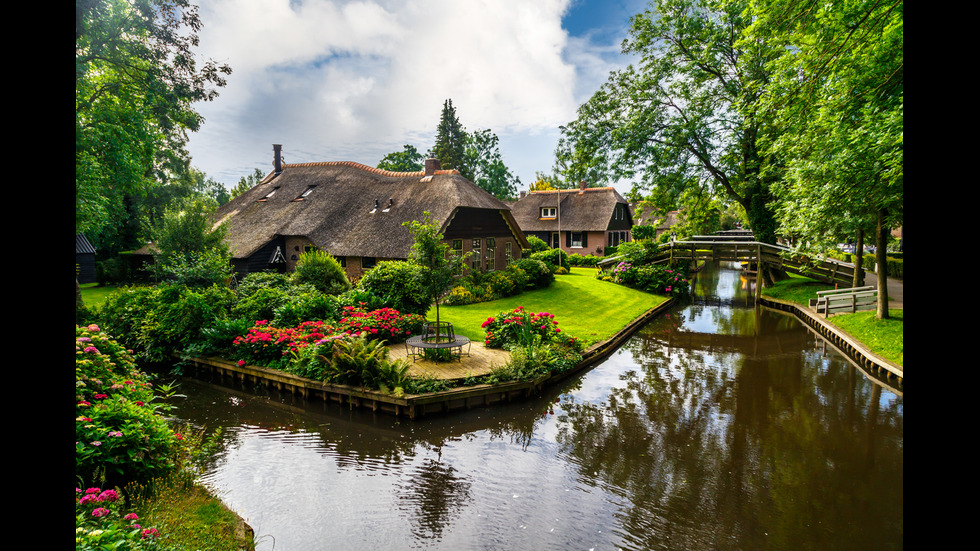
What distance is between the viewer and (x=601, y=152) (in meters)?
27.2

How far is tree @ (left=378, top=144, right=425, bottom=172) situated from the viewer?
56.1 metres

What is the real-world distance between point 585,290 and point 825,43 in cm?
1712

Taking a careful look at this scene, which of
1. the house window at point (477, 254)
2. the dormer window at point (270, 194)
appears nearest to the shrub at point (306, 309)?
the house window at point (477, 254)

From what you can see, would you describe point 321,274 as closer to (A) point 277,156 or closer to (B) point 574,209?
(A) point 277,156

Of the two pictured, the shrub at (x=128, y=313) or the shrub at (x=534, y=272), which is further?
the shrub at (x=534, y=272)

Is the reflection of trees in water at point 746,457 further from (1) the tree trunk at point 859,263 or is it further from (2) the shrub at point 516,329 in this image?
(1) the tree trunk at point 859,263

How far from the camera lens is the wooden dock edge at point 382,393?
11180 mm

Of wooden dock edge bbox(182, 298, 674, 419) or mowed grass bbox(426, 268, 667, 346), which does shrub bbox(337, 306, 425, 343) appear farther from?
wooden dock edge bbox(182, 298, 674, 419)

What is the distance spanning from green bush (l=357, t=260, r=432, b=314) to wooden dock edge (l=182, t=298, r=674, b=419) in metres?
4.63

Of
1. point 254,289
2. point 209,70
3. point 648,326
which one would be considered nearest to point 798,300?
point 648,326

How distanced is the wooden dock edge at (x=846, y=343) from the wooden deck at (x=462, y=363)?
866cm

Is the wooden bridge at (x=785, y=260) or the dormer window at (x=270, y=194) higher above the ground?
the dormer window at (x=270, y=194)

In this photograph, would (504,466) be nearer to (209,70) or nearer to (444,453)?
(444,453)

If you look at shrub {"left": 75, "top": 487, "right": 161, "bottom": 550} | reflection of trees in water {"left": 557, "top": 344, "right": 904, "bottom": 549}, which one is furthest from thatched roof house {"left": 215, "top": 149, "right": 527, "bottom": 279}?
shrub {"left": 75, "top": 487, "right": 161, "bottom": 550}
